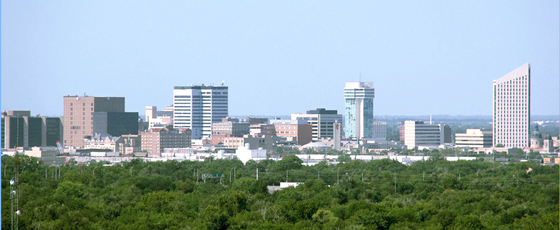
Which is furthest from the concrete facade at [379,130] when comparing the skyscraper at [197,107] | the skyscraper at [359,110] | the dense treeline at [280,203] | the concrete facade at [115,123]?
the dense treeline at [280,203]

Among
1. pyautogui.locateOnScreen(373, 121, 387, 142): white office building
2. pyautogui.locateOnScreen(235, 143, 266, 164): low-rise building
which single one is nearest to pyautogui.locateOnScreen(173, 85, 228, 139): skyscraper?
pyautogui.locateOnScreen(373, 121, 387, 142): white office building

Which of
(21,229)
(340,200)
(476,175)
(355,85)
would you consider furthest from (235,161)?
(355,85)

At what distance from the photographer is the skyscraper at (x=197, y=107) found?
139375 mm

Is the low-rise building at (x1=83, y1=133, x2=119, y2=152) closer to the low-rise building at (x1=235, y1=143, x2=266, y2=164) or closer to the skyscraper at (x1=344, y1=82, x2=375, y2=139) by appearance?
the low-rise building at (x1=235, y1=143, x2=266, y2=164)

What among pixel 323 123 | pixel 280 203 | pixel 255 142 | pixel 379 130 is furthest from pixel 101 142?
pixel 280 203

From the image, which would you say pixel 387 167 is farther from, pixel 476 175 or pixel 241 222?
pixel 241 222

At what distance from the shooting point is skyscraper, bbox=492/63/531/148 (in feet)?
362

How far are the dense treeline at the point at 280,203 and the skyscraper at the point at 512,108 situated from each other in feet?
191

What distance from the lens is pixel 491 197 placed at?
3594 cm

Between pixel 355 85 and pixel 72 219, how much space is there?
12959 centimetres

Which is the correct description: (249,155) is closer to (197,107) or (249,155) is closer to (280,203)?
(280,203)

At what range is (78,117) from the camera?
117250 millimetres

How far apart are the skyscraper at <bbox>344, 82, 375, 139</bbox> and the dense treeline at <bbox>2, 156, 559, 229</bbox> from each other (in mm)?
96107

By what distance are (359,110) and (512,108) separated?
42388 millimetres
